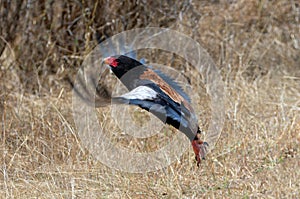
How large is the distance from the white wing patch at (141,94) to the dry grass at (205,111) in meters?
0.50

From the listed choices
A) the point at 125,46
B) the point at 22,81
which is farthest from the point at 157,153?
the point at 22,81

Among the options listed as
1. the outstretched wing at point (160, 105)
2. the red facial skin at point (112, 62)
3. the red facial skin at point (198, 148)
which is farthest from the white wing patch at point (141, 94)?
the red facial skin at point (198, 148)

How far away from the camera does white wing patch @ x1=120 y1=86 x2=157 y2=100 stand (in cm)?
339

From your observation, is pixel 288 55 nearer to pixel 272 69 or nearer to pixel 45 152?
pixel 272 69

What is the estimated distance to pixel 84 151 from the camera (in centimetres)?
410

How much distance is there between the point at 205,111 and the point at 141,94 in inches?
59.1

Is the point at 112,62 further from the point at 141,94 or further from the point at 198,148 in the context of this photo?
the point at 198,148

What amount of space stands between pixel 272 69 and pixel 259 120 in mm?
1473

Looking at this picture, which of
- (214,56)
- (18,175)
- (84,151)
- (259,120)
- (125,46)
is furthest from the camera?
(214,56)

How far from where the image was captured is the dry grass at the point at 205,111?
12.0ft

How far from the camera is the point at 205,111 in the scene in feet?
16.0

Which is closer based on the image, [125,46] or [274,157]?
[274,157]

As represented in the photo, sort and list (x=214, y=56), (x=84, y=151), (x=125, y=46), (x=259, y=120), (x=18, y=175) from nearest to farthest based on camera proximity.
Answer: (x=18, y=175) → (x=84, y=151) → (x=259, y=120) → (x=125, y=46) → (x=214, y=56)

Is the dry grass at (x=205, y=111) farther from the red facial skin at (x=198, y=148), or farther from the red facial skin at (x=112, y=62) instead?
the red facial skin at (x=112, y=62)
